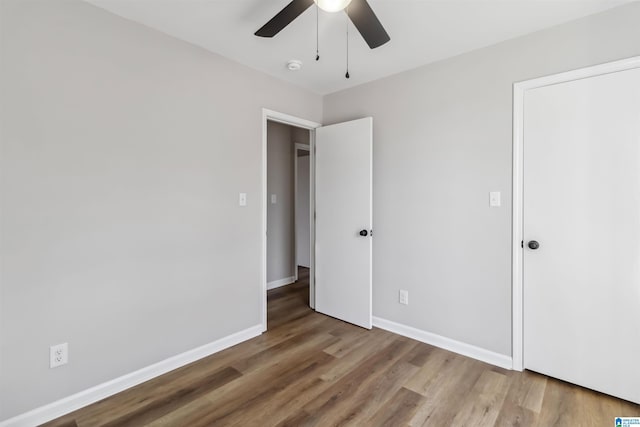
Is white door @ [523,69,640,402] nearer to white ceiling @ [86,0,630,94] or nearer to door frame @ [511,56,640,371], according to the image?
door frame @ [511,56,640,371]

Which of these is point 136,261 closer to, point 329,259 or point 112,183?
point 112,183

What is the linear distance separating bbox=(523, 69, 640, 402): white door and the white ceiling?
515 mm

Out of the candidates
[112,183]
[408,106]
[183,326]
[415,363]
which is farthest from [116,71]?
[415,363]

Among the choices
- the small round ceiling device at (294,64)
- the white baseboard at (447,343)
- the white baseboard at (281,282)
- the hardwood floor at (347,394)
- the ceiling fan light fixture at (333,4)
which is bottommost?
the hardwood floor at (347,394)

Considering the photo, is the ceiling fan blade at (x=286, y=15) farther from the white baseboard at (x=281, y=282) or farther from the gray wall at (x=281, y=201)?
the white baseboard at (x=281, y=282)

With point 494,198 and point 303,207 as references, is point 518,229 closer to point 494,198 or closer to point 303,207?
point 494,198

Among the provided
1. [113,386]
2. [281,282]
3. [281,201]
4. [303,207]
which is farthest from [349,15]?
[303,207]

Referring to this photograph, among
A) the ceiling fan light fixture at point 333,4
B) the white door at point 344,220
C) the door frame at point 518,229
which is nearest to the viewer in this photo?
the ceiling fan light fixture at point 333,4

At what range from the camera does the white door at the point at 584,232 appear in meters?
1.84

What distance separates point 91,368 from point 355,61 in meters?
2.97

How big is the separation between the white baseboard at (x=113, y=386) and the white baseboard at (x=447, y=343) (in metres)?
1.39

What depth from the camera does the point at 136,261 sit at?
204 cm

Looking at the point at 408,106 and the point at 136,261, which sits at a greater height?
the point at 408,106

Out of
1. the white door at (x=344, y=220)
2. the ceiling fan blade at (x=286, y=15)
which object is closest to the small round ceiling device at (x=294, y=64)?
the white door at (x=344, y=220)
